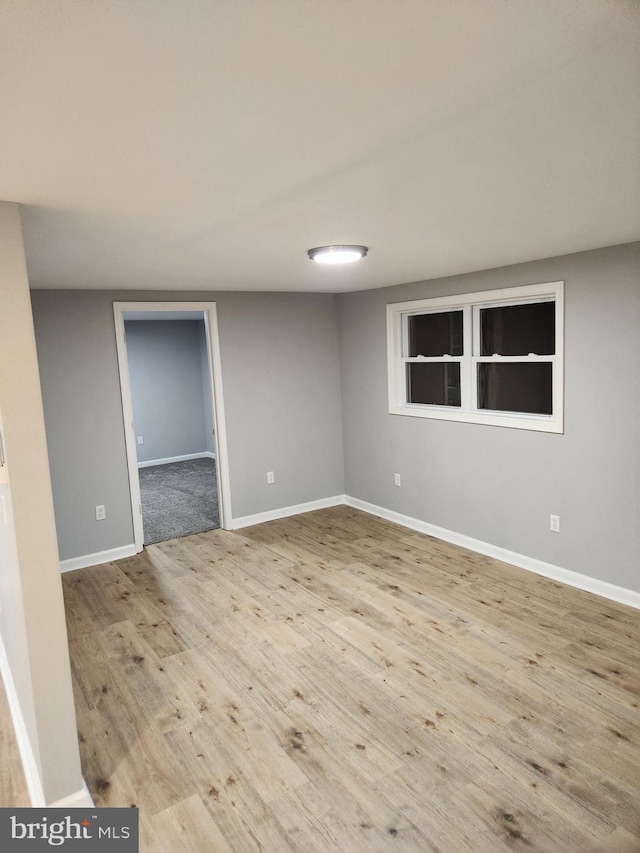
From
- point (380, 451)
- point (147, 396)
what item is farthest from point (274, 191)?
point (147, 396)

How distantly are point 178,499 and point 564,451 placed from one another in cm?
438

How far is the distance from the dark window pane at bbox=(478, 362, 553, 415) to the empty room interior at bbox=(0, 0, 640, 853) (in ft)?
0.11

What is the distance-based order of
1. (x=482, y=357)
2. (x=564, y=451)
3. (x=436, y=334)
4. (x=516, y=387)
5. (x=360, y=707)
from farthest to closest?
(x=436, y=334), (x=482, y=357), (x=516, y=387), (x=564, y=451), (x=360, y=707)

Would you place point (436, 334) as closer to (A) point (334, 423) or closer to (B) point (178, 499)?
(A) point (334, 423)

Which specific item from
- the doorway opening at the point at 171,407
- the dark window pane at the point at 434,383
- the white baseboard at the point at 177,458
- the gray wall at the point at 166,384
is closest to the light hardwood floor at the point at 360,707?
the dark window pane at the point at 434,383

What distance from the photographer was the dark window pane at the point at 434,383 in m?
4.88

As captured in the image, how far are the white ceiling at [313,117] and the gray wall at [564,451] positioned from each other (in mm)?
1041

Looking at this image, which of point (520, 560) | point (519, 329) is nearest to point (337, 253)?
point (519, 329)

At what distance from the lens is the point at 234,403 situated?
5320 millimetres

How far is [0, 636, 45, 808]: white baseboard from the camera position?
2209 millimetres

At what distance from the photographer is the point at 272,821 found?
2094 millimetres

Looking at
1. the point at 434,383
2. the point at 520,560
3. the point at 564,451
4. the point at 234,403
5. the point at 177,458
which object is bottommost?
the point at 520,560

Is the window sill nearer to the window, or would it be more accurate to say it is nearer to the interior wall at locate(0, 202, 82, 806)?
the window

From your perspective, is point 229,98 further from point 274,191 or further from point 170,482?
point 170,482
